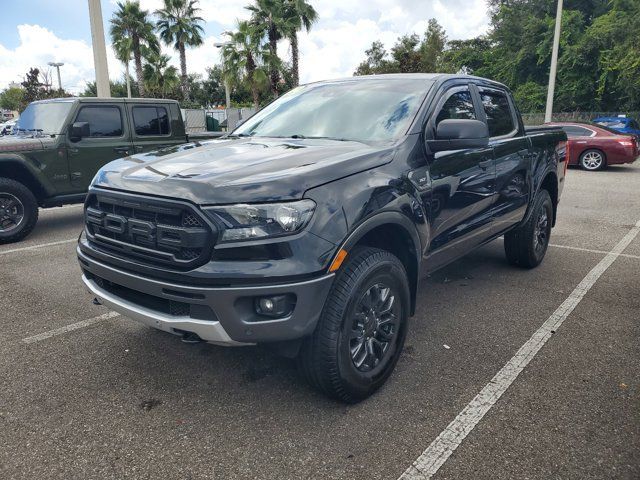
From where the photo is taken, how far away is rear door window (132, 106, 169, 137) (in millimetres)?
7762

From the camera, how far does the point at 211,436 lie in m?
2.56

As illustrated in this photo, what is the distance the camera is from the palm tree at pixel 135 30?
36.1 metres

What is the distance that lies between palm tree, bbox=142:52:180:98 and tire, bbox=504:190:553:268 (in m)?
38.8

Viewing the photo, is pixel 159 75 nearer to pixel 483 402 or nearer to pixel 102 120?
pixel 102 120

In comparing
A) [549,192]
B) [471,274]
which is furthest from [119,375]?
[549,192]

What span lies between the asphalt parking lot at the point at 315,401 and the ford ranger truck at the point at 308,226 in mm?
339

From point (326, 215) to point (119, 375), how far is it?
1.74 meters

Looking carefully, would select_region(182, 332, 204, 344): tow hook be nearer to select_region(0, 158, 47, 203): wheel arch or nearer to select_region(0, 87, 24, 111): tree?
select_region(0, 158, 47, 203): wheel arch

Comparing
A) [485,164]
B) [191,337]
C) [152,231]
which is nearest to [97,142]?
[152,231]

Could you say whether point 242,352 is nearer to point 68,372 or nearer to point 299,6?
point 68,372

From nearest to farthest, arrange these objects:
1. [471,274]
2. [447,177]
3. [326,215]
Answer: [326,215] < [447,177] < [471,274]

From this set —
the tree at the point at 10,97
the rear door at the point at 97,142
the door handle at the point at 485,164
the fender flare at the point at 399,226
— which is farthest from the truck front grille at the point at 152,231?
the tree at the point at 10,97

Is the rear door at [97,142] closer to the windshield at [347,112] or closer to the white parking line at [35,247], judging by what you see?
the white parking line at [35,247]

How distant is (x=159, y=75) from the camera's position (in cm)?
4012
